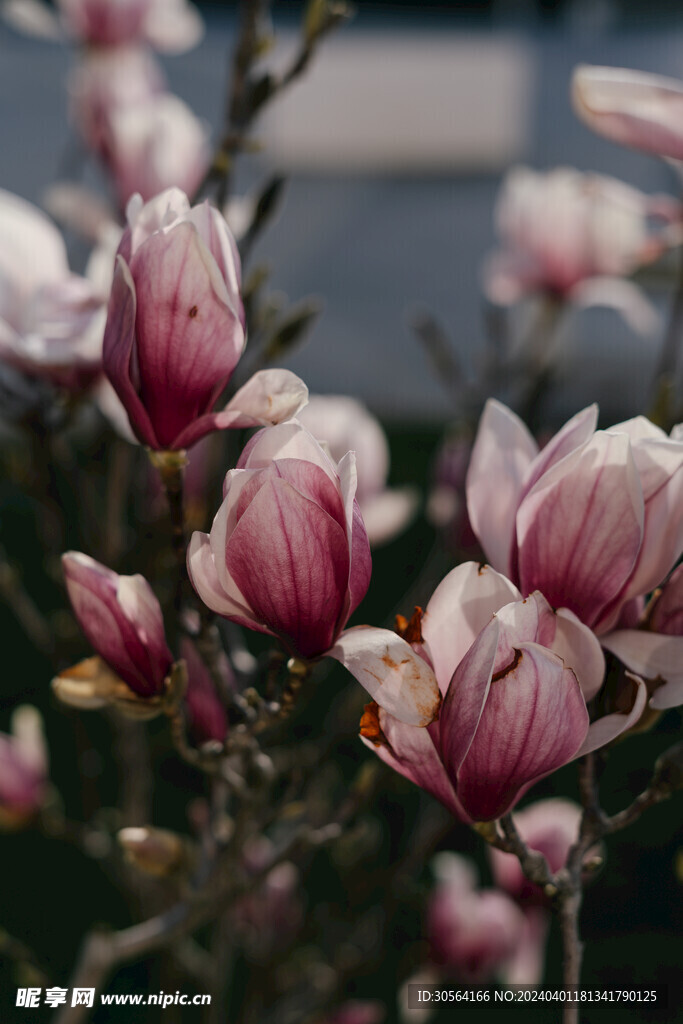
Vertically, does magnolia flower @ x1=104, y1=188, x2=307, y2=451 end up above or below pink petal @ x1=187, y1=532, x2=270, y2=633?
above

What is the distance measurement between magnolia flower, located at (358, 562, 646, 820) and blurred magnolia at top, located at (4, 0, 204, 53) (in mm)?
613

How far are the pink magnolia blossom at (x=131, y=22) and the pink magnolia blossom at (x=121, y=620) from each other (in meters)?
0.55

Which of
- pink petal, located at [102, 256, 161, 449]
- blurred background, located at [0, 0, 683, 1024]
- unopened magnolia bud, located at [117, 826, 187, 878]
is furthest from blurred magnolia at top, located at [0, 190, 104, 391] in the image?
blurred background, located at [0, 0, 683, 1024]

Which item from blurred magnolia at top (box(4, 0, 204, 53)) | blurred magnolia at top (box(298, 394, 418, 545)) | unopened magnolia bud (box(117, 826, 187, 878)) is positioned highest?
blurred magnolia at top (box(4, 0, 204, 53))

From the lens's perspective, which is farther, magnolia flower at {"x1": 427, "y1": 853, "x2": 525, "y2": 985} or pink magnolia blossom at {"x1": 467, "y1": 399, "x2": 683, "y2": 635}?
magnolia flower at {"x1": 427, "y1": 853, "x2": 525, "y2": 985}

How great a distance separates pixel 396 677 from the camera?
0.29 meters

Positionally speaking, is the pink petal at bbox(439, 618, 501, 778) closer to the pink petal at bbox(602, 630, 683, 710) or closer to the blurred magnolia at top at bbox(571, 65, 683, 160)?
the pink petal at bbox(602, 630, 683, 710)

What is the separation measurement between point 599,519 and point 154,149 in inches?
18.1

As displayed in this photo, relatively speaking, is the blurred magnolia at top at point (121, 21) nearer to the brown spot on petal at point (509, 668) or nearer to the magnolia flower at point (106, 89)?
the magnolia flower at point (106, 89)

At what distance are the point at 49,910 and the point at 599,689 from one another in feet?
3.84

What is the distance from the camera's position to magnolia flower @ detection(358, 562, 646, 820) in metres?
0.27

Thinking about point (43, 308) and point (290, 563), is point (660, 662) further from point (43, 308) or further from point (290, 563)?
point (43, 308)

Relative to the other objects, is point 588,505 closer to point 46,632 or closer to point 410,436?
point 46,632

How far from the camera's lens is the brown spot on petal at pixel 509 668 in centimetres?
27
